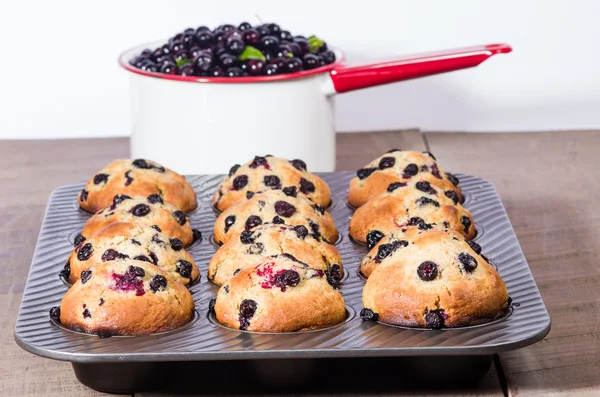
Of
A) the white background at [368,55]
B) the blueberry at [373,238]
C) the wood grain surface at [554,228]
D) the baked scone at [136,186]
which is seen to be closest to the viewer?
the wood grain surface at [554,228]

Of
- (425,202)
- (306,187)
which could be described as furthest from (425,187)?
(306,187)

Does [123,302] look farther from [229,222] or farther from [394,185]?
[394,185]

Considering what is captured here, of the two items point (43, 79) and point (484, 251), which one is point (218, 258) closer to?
point (484, 251)

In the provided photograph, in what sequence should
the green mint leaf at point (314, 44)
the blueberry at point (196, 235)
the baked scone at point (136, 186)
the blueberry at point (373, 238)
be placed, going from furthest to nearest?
the green mint leaf at point (314, 44), the baked scone at point (136, 186), the blueberry at point (196, 235), the blueberry at point (373, 238)

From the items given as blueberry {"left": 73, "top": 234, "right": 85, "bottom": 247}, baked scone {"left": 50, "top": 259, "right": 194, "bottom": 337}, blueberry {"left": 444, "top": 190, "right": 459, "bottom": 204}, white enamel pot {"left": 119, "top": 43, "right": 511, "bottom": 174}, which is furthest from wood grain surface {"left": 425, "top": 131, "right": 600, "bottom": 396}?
blueberry {"left": 73, "top": 234, "right": 85, "bottom": 247}

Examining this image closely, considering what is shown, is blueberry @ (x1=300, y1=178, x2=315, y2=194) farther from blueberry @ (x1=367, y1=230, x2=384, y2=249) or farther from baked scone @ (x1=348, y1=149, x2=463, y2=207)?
blueberry @ (x1=367, y1=230, x2=384, y2=249)

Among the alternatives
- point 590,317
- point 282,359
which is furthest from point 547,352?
point 282,359

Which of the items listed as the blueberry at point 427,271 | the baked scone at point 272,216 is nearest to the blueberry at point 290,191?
the baked scone at point 272,216

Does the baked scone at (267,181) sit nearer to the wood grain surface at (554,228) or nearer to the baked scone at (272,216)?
the baked scone at (272,216)
